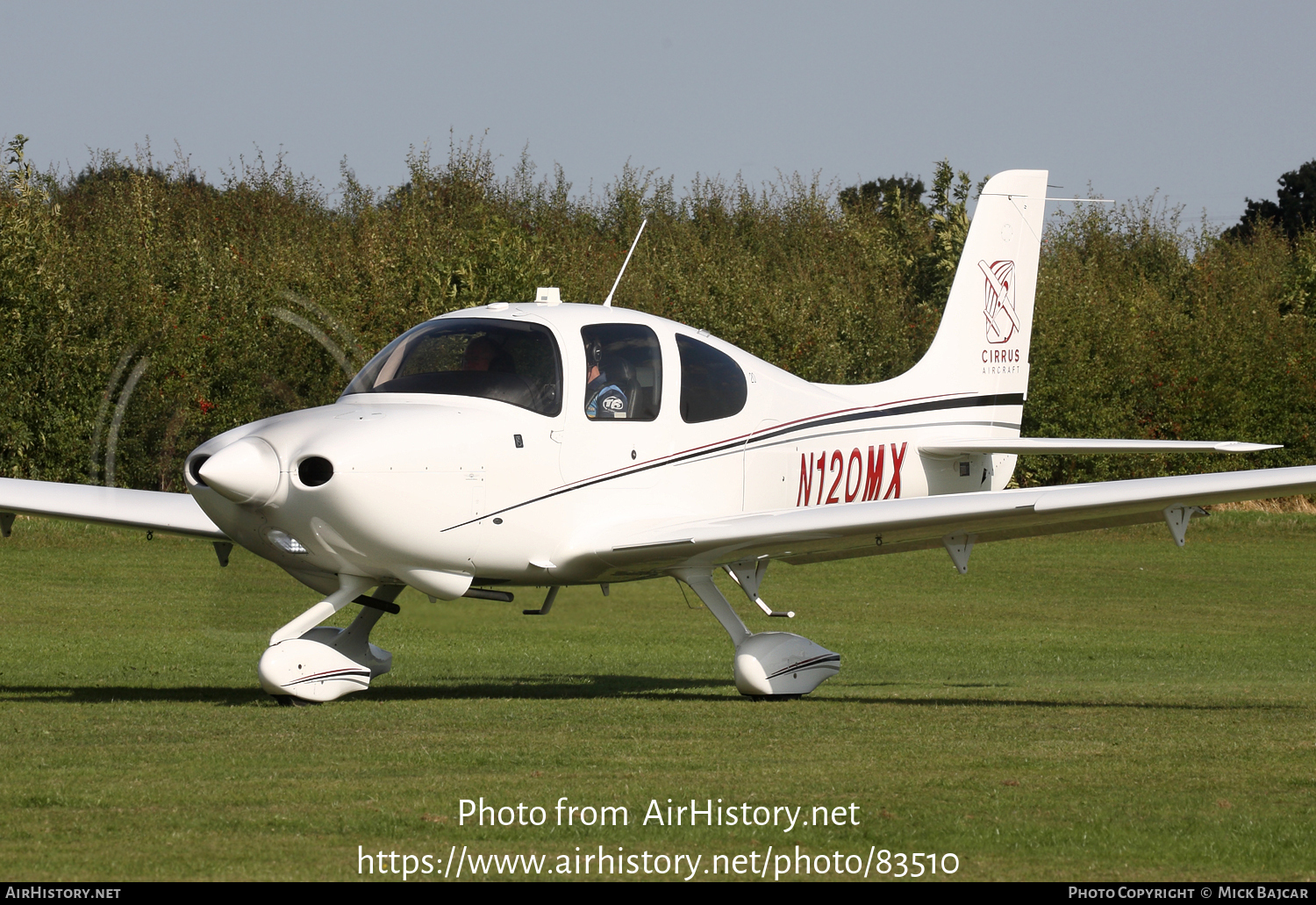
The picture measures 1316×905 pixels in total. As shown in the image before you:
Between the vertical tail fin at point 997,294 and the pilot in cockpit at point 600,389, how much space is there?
4464mm

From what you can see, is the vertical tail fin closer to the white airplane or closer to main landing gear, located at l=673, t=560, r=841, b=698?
the white airplane

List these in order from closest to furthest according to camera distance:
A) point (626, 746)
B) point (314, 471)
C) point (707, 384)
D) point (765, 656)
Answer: point (626, 746) → point (314, 471) → point (765, 656) → point (707, 384)

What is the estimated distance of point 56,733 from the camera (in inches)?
367

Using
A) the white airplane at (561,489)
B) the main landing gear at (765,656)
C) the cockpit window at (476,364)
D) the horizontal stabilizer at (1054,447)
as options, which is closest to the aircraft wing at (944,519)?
the white airplane at (561,489)

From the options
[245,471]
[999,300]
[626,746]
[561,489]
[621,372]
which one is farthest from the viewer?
[999,300]

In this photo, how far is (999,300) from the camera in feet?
51.7

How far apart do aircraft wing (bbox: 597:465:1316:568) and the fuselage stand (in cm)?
36

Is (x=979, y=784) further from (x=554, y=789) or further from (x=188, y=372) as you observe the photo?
(x=188, y=372)

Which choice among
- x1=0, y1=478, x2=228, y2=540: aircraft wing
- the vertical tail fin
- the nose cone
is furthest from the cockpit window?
the vertical tail fin

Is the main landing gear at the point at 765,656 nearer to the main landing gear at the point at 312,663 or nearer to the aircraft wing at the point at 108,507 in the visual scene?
the main landing gear at the point at 312,663

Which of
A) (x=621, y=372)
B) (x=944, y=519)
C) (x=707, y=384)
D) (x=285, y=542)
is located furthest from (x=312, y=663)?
(x=944, y=519)

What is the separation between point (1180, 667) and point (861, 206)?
46529 millimetres

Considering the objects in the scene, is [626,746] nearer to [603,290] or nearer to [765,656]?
[765,656]

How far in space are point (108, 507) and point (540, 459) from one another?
3775mm
